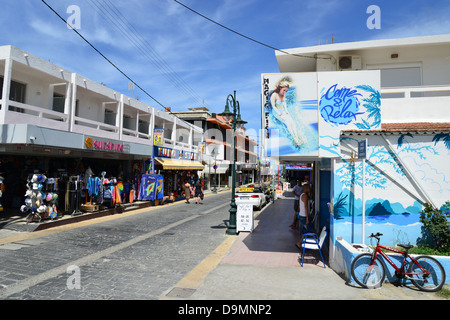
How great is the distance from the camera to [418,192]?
646cm

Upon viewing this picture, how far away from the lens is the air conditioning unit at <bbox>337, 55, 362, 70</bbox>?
10789 mm

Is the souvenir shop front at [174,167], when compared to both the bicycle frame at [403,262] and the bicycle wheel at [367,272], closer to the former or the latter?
the bicycle wheel at [367,272]

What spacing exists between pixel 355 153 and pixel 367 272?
264cm

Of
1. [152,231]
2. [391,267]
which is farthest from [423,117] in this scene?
[152,231]

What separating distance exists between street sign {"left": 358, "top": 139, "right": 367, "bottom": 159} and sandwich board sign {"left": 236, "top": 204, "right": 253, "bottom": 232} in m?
5.43

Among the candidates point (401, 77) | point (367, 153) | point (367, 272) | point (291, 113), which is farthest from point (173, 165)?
point (367, 272)

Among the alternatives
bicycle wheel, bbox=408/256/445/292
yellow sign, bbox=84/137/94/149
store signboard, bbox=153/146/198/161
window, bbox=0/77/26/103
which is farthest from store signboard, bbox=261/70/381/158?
store signboard, bbox=153/146/198/161

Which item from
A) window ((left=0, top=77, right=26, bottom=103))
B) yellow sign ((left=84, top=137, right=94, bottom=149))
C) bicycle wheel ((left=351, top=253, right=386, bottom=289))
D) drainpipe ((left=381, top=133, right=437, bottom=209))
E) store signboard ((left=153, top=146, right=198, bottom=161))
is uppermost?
window ((left=0, top=77, right=26, bottom=103))

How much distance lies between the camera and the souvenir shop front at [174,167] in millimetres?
19619

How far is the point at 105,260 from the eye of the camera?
7.06m

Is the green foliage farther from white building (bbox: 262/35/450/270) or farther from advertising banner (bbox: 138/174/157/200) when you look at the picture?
advertising banner (bbox: 138/174/157/200)

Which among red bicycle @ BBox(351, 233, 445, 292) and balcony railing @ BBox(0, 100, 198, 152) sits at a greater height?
balcony railing @ BBox(0, 100, 198, 152)

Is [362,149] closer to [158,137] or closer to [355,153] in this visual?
[355,153]

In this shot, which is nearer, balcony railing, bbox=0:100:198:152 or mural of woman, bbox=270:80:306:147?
mural of woman, bbox=270:80:306:147
